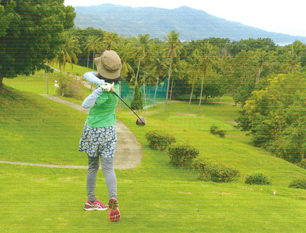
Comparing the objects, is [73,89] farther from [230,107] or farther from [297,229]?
[297,229]

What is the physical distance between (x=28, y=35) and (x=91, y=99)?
5194 mm

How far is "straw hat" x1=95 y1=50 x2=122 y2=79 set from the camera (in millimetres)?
1653

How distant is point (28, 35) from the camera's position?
593 centimetres

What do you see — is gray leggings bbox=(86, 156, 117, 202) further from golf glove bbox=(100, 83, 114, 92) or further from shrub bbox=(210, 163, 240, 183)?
shrub bbox=(210, 163, 240, 183)

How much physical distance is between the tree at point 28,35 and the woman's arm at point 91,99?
15.5ft

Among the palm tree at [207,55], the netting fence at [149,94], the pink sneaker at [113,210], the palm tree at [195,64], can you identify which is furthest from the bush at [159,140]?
the netting fence at [149,94]

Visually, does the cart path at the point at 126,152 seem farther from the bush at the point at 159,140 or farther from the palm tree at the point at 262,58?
the palm tree at the point at 262,58

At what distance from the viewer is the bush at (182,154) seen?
216 inches

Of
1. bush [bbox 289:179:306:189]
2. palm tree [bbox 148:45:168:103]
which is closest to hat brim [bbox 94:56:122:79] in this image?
bush [bbox 289:179:306:189]

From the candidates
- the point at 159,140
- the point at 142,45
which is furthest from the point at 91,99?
the point at 142,45

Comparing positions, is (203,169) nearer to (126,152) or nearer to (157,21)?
(126,152)

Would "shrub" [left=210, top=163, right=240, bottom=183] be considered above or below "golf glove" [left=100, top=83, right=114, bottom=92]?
below

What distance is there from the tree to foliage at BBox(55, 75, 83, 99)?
562cm

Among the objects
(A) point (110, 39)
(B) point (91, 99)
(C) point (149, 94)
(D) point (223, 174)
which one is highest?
(A) point (110, 39)
